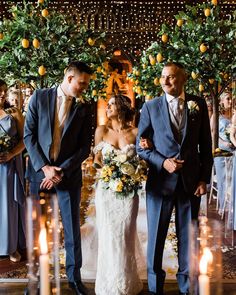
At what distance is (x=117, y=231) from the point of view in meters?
3.29

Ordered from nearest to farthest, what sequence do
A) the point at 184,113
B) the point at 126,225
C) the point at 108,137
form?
the point at 184,113, the point at 126,225, the point at 108,137

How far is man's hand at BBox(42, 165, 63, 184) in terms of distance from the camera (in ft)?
10.2

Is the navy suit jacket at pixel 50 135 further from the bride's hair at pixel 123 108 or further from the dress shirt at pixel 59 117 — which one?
the bride's hair at pixel 123 108

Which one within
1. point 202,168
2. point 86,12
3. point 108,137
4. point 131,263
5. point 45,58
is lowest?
point 131,263

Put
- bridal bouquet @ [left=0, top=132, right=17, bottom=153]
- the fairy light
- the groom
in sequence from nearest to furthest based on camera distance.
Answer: the groom → bridal bouquet @ [left=0, top=132, right=17, bottom=153] → the fairy light

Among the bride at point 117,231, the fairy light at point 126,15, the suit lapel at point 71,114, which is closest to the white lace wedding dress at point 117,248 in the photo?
the bride at point 117,231

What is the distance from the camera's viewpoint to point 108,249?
329 centimetres

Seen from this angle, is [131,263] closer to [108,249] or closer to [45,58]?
[108,249]

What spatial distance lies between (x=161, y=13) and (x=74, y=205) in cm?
692

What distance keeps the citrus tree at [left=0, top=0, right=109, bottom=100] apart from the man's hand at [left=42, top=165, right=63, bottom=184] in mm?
1646

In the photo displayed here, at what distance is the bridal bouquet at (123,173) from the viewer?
10.6 feet

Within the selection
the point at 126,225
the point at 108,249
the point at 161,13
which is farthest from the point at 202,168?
the point at 161,13

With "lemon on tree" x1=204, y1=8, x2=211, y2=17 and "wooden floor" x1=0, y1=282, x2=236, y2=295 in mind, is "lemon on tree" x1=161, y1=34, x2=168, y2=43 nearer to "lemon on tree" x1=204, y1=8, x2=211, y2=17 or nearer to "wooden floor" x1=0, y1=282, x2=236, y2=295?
"lemon on tree" x1=204, y1=8, x2=211, y2=17

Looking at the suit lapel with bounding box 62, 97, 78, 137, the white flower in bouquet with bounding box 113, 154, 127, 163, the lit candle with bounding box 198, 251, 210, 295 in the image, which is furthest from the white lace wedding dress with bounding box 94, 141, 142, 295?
the lit candle with bounding box 198, 251, 210, 295
